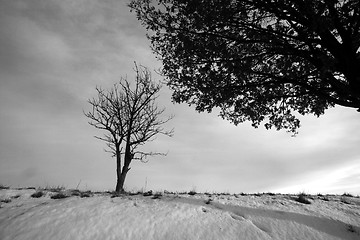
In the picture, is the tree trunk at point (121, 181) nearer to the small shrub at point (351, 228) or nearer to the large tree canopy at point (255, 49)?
the large tree canopy at point (255, 49)

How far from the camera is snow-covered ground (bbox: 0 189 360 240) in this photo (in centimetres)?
544

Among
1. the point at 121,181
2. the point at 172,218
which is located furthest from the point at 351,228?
the point at 121,181

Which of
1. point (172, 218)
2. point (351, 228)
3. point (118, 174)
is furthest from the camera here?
point (118, 174)

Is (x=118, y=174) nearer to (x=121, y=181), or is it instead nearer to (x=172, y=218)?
(x=121, y=181)

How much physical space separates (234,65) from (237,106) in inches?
84.9

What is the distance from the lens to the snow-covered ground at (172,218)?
5441 mm

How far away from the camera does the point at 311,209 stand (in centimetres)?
725

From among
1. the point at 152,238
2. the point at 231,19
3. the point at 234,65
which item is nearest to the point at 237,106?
the point at 234,65

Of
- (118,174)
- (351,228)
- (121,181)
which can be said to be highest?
(118,174)

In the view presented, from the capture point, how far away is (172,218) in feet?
19.9

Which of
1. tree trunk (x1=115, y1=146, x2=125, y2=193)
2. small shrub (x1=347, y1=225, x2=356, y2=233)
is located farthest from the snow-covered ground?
tree trunk (x1=115, y1=146, x2=125, y2=193)

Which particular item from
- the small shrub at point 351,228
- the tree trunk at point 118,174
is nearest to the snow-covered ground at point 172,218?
the small shrub at point 351,228

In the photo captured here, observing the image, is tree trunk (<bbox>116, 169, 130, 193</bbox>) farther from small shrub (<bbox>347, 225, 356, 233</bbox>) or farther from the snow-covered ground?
small shrub (<bbox>347, 225, 356, 233</bbox>)

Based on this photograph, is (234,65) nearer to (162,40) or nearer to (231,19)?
(231,19)
